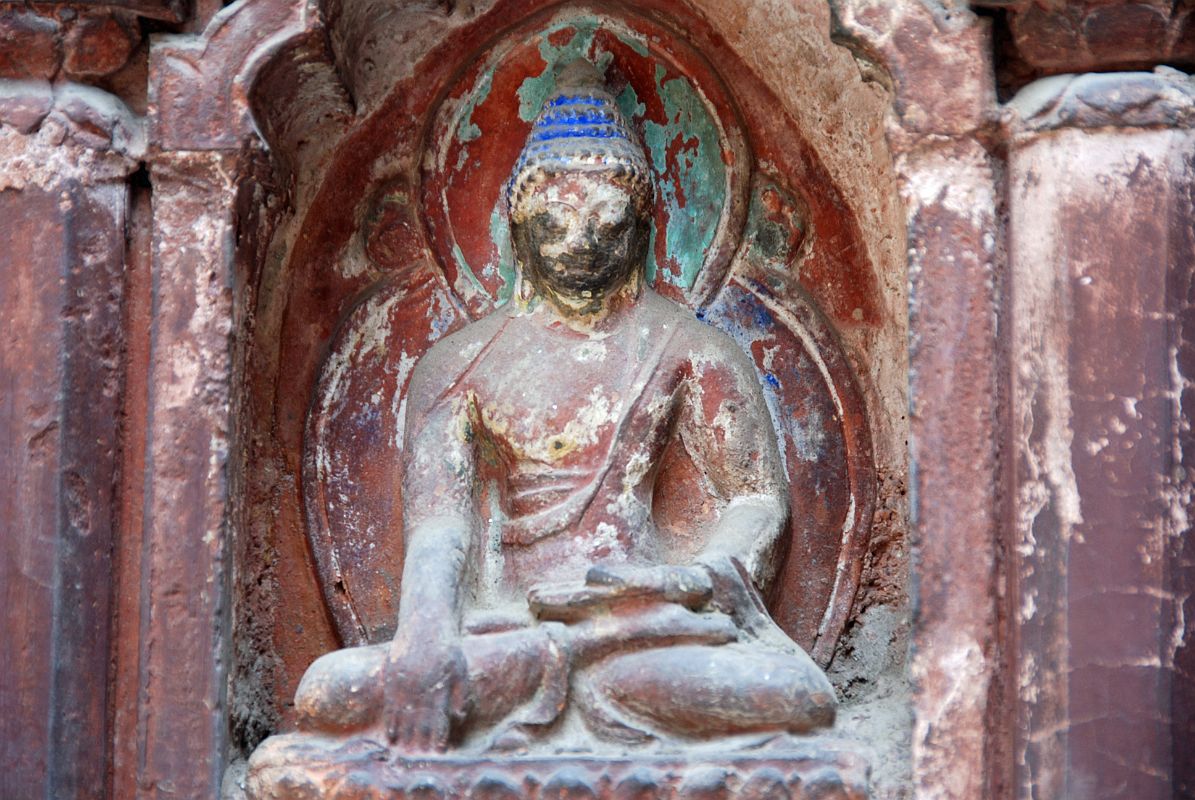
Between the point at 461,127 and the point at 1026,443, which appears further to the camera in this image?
the point at 461,127

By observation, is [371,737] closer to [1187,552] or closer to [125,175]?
[125,175]

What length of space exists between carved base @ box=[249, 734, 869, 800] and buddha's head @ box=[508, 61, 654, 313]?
1.45 m

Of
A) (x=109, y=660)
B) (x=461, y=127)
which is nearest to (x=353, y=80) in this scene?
(x=461, y=127)

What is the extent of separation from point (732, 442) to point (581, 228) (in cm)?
73

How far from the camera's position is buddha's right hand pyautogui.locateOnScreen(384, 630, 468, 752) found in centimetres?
440

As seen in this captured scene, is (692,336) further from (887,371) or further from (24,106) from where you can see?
(24,106)

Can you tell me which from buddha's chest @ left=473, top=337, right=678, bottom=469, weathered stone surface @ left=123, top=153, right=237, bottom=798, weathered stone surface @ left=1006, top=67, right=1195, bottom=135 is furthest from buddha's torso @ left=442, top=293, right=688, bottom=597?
weathered stone surface @ left=1006, top=67, right=1195, bottom=135

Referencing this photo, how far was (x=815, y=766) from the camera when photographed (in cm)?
430

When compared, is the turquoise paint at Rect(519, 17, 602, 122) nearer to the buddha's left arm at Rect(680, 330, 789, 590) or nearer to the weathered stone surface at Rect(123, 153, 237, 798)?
the buddha's left arm at Rect(680, 330, 789, 590)

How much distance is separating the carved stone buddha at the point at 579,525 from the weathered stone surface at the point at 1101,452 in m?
0.59

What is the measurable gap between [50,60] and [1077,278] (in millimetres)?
2679

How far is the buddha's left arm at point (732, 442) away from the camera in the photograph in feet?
16.6

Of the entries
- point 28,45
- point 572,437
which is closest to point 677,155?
point 572,437

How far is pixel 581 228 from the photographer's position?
5121 millimetres
